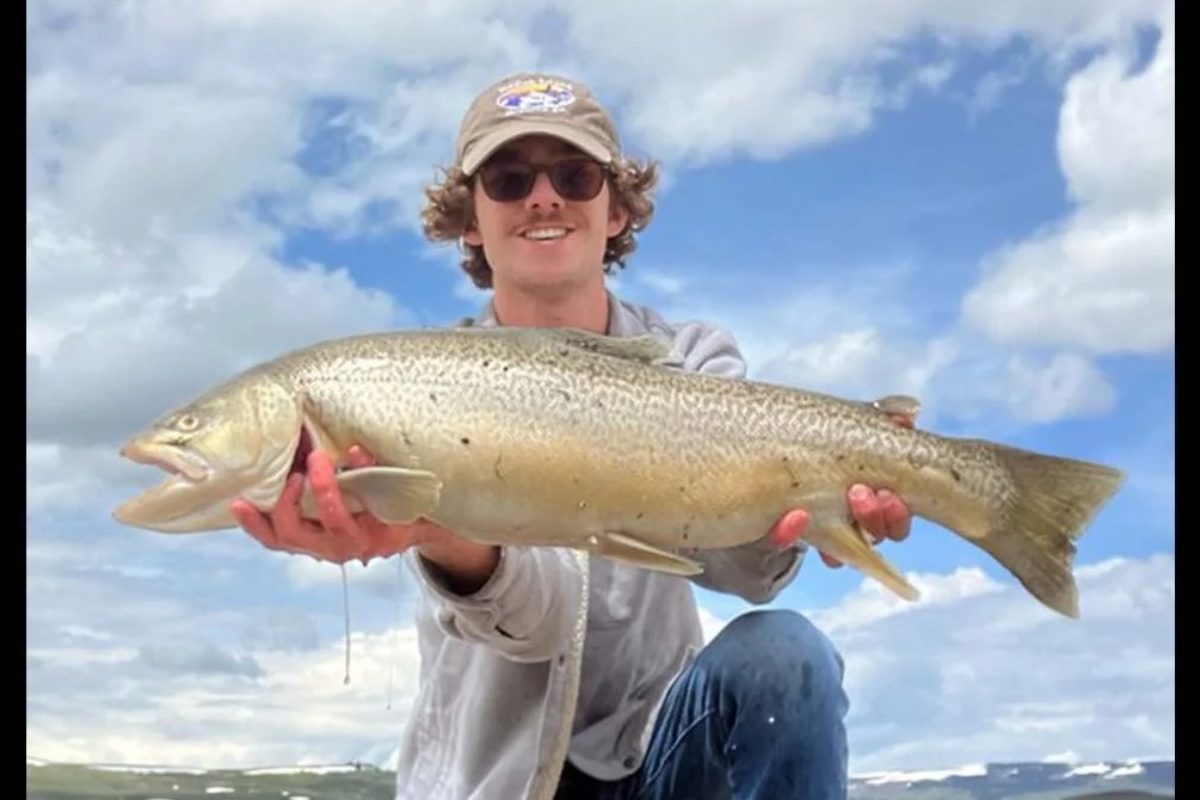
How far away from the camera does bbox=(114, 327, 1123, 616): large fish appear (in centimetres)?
450

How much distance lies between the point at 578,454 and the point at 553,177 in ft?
5.01

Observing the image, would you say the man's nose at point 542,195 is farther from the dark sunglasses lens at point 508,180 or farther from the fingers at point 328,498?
the fingers at point 328,498

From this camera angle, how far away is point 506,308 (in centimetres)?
589

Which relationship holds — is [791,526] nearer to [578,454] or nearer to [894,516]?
[894,516]

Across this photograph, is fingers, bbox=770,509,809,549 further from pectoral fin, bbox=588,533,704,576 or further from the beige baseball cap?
the beige baseball cap

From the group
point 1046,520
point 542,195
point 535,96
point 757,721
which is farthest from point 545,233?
point 1046,520

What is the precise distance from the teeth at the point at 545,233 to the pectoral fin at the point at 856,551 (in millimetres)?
1493

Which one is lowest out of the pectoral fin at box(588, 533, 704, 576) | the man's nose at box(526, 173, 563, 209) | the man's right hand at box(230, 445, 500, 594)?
the pectoral fin at box(588, 533, 704, 576)

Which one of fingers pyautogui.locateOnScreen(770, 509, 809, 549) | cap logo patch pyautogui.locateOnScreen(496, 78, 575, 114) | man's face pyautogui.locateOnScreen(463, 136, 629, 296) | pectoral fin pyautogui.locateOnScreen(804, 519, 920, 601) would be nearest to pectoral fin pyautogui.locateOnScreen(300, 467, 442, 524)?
fingers pyautogui.locateOnScreen(770, 509, 809, 549)

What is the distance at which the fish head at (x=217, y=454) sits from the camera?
14.8 feet

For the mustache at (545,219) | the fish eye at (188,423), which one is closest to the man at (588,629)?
the mustache at (545,219)

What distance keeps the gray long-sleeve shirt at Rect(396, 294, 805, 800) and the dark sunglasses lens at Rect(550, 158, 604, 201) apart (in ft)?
1.36

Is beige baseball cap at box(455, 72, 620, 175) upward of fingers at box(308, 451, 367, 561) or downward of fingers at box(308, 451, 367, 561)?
upward
